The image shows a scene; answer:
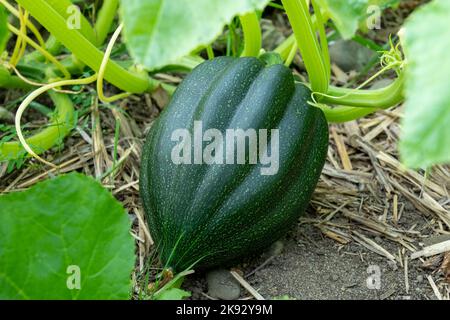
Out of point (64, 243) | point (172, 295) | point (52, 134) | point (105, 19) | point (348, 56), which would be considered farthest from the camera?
point (348, 56)

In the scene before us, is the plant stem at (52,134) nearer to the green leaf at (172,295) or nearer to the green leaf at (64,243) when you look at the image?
the green leaf at (64,243)

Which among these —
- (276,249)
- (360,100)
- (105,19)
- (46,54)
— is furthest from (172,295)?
(105,19)

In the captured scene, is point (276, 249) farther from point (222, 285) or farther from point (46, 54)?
point (46, 54)

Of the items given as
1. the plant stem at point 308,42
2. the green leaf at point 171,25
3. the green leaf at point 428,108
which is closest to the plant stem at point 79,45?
the plant stem at point 308,42
